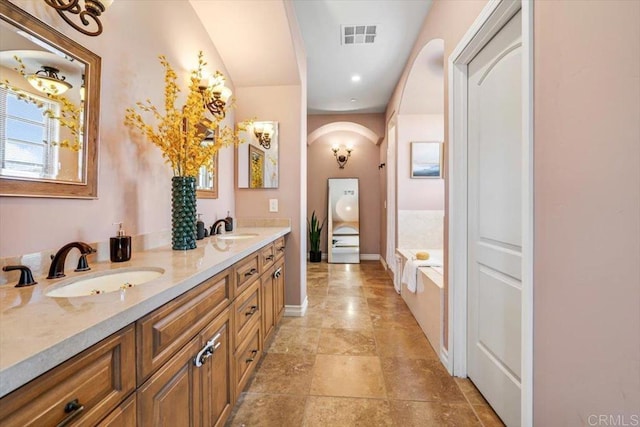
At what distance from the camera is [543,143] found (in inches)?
41.0

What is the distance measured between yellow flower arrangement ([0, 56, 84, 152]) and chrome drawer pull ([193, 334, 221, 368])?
97cm

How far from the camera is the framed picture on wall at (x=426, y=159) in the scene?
386cm

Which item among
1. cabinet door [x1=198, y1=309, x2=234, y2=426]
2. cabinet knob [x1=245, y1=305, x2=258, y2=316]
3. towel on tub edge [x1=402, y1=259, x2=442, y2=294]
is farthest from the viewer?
towel on tub edge [x1=402, y1=259, x2=442, y2=294]

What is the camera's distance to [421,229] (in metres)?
3.85

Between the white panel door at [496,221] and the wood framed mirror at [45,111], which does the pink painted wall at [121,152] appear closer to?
the wood framed mirror at [45,111]

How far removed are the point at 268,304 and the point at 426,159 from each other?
2.92 meters

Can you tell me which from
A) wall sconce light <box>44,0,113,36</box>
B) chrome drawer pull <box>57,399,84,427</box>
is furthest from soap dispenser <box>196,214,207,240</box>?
chrome drawer pull <box>57,399,84,427</box>

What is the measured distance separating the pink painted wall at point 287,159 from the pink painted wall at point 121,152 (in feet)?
2.85

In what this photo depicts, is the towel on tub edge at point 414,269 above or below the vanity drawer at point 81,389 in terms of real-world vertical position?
below

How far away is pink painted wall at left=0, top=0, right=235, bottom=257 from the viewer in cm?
101

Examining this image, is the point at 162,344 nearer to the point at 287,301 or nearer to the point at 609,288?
the point at 609,288

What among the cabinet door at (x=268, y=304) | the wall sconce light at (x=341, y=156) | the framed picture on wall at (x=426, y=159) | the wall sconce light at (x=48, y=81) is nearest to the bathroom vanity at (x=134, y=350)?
the cabinet door at (x=268, y=304)

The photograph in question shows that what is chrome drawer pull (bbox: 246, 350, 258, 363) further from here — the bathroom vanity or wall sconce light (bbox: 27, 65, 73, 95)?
wall sconce light (bbox: 27, 65, 73, 95)

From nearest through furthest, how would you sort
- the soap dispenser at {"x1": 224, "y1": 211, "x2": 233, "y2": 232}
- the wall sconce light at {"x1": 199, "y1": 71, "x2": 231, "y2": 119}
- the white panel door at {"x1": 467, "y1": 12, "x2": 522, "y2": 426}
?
the white panel door at {"x1": 467, "y1": 12, "x2": 522, "y2": 426}, the wall sconce light at {"x1": 199, "y1": 71, "x2": 231, "y2": 119}, the soap dispenser at {"x1": 224, "y1": 211, "x2": 233, "y2": 232}
